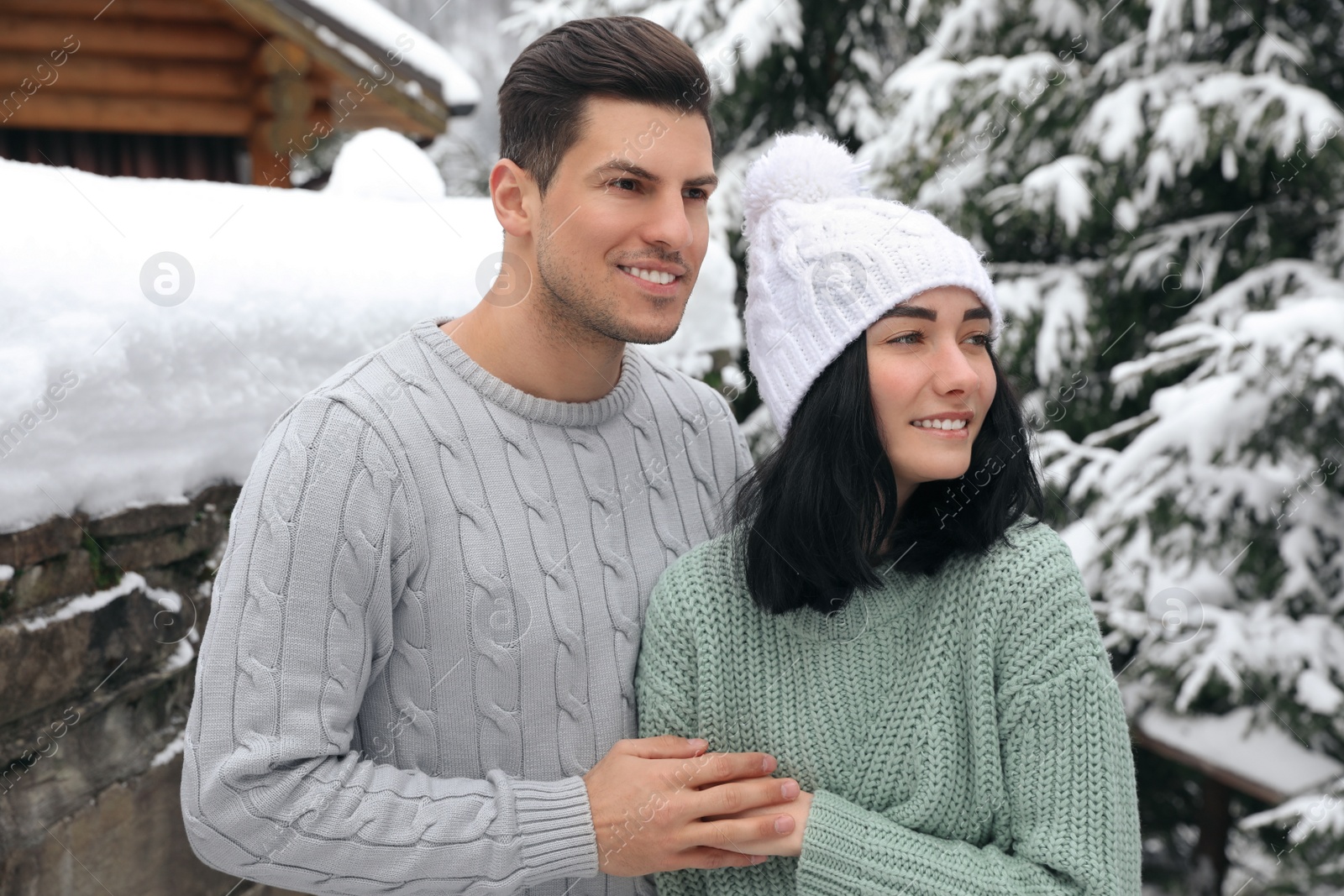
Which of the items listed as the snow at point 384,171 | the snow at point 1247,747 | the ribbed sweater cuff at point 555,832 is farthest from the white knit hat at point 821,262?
the snow at point 1247,747

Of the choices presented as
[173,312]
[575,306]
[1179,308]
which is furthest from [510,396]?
[1179,308]

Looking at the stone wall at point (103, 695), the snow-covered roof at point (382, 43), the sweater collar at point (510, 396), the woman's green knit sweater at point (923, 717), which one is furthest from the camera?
the snow-covered roof at point (382, 43)

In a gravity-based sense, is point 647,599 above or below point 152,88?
below

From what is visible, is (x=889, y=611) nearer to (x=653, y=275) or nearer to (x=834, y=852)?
(x=834, y=852)

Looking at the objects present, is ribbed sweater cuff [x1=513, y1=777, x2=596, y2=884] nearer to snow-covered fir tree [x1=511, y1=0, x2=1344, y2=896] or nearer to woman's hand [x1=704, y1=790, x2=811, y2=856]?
woman's hand [x1=704, y1=790, x2=811, y2=856]

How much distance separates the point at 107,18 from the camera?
503 centimetres

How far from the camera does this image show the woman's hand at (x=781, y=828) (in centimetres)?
161

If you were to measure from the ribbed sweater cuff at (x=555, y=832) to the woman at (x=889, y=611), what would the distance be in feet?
0.64

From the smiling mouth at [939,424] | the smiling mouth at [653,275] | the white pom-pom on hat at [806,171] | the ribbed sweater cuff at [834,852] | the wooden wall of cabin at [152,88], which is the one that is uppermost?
the wooden wall of cabin at [152,88]

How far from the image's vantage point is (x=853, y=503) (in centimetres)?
169

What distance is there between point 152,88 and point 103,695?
14.4 feet

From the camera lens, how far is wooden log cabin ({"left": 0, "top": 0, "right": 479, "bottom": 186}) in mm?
4984

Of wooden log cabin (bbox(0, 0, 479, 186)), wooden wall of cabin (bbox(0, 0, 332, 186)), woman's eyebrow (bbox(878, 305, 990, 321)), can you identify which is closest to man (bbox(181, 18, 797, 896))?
woman's eyebrow (bbox(878, 305, 990, 321))

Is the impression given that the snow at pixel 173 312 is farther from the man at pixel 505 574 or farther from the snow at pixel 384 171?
the snow at pixel 384 171
